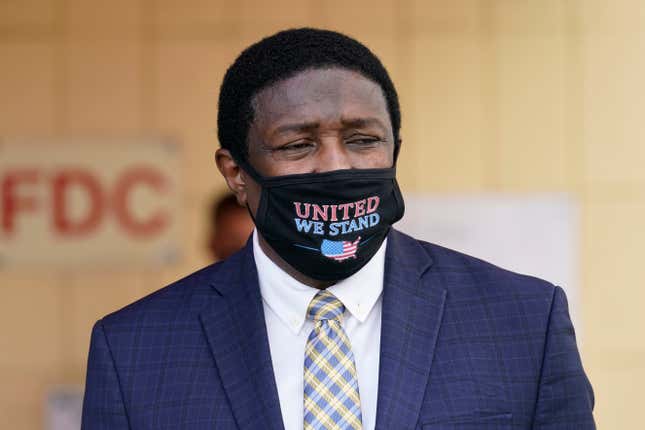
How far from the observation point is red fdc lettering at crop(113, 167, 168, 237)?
4.64 meters

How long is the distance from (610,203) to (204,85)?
1.78m

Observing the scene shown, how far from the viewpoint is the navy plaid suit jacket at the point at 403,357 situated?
6.57 feet

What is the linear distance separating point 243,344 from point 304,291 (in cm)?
16

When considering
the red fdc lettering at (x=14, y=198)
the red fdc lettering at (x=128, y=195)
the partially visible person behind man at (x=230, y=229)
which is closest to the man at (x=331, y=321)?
the partially visible person behind man at (x=230, y=229)

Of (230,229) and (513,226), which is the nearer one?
(230,229)

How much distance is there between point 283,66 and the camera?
2.13 m

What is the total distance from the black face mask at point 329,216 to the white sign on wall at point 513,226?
100 inches

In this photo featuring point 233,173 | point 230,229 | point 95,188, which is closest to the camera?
point 233,173

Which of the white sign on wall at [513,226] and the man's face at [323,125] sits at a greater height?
the man's face at [323,125]

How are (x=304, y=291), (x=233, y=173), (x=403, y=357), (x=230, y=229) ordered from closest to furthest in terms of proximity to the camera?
(x=403, y=357), (x=304, y=291), (x=233, y=173), (x=230, y=229)

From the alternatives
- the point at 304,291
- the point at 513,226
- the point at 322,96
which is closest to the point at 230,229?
the point at 513,226

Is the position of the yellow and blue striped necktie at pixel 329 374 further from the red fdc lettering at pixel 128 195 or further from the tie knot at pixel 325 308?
the red fdc lettering at pixel 128 195

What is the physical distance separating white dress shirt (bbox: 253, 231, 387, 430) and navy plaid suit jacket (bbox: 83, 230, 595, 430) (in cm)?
3

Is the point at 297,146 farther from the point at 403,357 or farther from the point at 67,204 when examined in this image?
the point at 67,204
